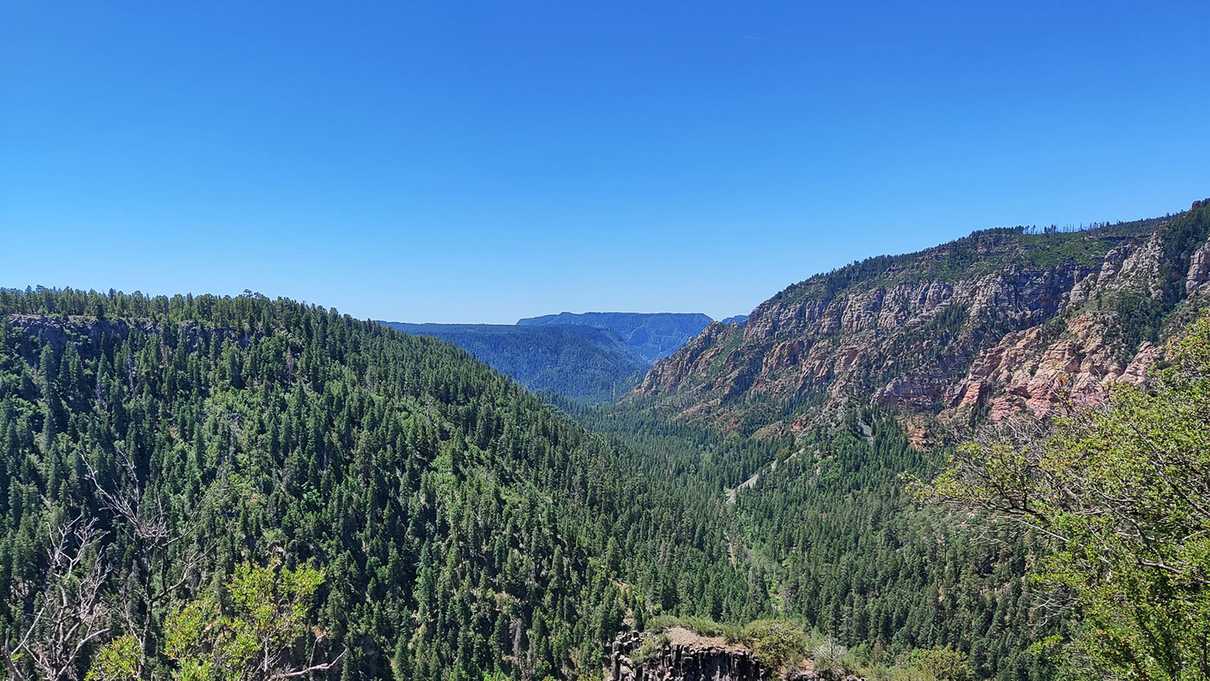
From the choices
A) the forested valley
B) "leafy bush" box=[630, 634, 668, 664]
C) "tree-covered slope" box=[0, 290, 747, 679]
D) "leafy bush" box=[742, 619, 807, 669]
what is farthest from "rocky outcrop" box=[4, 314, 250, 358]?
"leafy bush" box=[742, 619, 807, 669]

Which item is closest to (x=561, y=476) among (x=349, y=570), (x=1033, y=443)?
(x=349, y=570)

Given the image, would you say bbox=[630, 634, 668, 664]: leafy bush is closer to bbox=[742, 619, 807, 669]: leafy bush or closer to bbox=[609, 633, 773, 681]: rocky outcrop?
bbox=[609, 633, 773, 681]: rocky outcrop

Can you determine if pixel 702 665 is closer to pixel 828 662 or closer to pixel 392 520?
pixel 828 662

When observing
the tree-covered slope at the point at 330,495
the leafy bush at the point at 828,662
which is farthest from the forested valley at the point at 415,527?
the leafy bush at the point at 828,662

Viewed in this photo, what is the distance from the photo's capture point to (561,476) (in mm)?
151125

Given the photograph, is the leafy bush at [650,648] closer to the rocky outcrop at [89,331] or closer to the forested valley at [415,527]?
the forested valley at [415,527]

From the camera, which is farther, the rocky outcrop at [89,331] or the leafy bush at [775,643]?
the rocky outcrop at [89,331]

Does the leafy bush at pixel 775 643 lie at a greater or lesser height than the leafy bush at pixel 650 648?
greater

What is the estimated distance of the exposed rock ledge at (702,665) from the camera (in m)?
48.3

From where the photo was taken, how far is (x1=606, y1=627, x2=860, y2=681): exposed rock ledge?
48.3 meters

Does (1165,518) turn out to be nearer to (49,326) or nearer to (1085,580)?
(1085,580)

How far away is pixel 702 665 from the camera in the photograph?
171ft

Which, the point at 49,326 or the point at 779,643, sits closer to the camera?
the point at 779,643

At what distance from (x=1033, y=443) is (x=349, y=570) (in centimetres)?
10518
